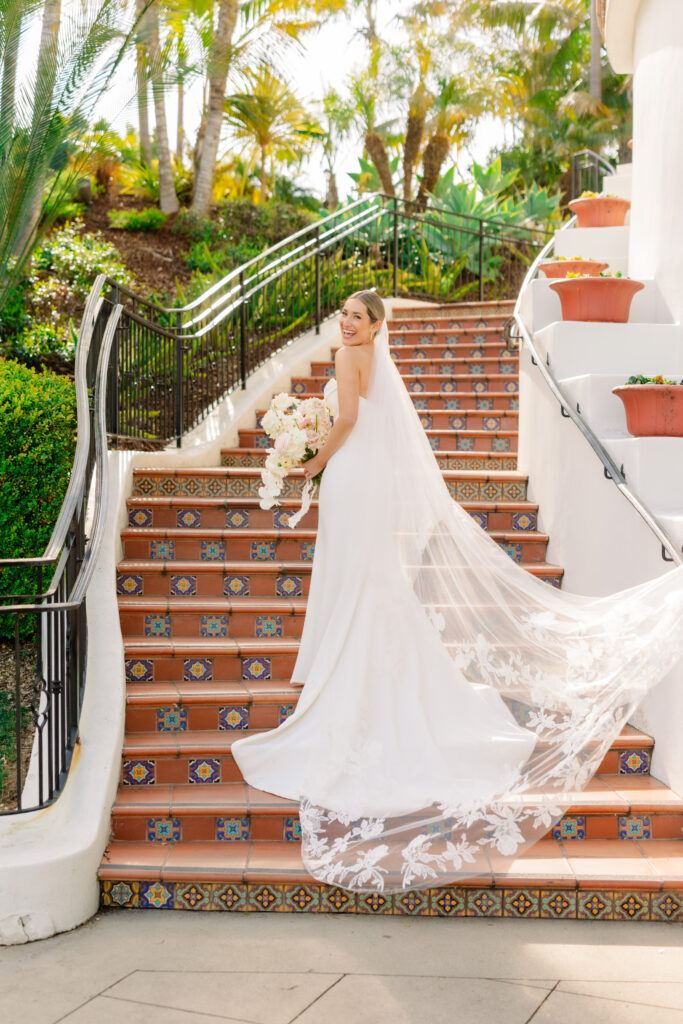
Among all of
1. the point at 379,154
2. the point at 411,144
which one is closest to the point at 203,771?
the point at 411,144

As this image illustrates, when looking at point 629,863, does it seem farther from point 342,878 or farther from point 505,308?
point 505,308

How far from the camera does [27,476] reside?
576 cm

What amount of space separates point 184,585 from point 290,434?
1.53 metres

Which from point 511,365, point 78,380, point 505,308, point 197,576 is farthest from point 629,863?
point 505,308

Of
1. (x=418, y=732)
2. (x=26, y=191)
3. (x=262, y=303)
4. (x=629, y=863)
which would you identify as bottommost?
(x=629, y=863)

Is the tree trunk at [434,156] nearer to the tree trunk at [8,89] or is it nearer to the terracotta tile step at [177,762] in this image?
the tree trunk at [8,89]

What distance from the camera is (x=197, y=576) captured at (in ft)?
18.2

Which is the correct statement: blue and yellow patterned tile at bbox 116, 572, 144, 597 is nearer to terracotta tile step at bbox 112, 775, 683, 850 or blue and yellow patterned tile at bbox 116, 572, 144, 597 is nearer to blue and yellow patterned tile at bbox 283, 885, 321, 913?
terracotta tile step at bbox 112, 775, 683, 850

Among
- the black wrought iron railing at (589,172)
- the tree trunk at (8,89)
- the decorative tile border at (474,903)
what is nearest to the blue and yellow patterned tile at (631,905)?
the decorative tile border at (474,903)

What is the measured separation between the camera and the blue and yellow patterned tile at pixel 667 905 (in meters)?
3.73

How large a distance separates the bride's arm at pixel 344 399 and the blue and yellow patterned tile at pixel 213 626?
124cm

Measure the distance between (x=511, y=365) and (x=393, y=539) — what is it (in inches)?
189

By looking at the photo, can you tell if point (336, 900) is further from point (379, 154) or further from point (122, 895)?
point (379, 154)

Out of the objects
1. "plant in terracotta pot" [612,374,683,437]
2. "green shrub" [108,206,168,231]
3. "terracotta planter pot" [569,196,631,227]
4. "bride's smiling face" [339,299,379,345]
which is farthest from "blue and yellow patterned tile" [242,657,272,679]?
"green shrub" [108,206,168,231]
